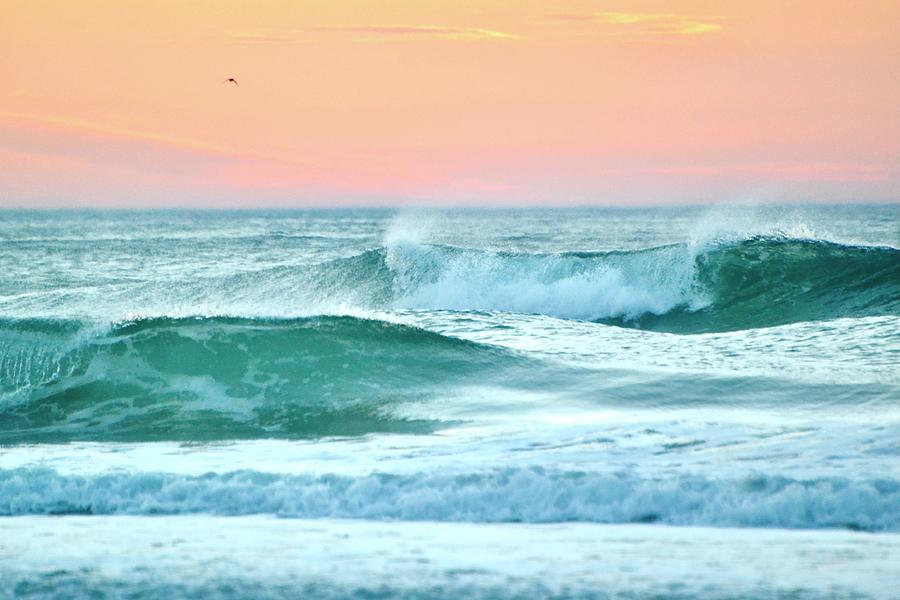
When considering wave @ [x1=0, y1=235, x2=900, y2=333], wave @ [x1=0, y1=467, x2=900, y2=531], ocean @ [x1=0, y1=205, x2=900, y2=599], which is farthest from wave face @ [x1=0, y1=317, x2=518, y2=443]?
wave @ [x1=0, y1=235, x2=900, y2=333]

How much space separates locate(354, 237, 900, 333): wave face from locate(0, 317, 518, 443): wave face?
7.76 meters

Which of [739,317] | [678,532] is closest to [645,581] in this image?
[678,532]

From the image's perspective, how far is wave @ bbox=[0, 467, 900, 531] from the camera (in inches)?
259

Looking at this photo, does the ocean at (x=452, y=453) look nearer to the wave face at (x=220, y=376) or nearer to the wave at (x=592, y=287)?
the wave face at (x=220, y=376)

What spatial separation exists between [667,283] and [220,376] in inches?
465

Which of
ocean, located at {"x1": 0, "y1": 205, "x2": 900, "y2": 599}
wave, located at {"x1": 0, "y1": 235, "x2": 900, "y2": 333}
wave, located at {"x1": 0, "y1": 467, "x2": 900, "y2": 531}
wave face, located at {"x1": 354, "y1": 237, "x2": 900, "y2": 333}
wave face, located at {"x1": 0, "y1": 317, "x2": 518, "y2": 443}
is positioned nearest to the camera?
ocean, located at {"x1": 0, "y1": 205, "x2": 900, "y2": 599}

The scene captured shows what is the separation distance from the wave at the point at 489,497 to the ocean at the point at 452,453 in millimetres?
19

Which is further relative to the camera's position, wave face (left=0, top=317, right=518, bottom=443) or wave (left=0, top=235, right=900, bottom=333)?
wave (left=0, top=235, right=900, bottom=333)

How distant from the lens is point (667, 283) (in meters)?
22.1

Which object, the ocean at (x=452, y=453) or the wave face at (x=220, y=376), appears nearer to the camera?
the ocean at (x=452, y=453)

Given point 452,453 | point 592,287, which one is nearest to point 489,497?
point 452,453

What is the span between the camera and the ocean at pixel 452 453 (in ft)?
18.4

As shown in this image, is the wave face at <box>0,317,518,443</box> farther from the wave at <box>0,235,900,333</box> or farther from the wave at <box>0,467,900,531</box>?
the wave at <box>0,235,900,333</box>

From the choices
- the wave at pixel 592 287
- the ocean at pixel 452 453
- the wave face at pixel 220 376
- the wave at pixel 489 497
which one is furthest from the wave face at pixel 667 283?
the wave at pixel 489 497
